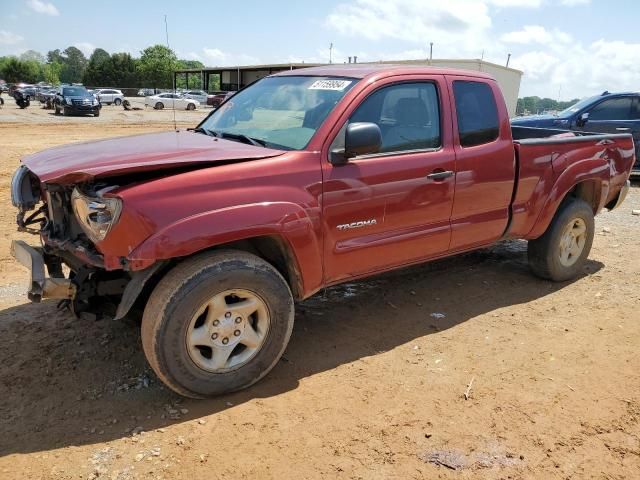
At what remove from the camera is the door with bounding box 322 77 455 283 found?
11.4 ft

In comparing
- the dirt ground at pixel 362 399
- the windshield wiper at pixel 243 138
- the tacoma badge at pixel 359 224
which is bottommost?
the dirt ground at pixel 362 399

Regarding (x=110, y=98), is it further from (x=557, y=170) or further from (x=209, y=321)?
(x=209, y=321)

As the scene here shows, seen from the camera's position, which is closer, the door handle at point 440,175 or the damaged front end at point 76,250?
the damaged front end at point 76,250

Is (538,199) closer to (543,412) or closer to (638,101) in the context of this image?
(543,412)

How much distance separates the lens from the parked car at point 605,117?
1090 centimetres

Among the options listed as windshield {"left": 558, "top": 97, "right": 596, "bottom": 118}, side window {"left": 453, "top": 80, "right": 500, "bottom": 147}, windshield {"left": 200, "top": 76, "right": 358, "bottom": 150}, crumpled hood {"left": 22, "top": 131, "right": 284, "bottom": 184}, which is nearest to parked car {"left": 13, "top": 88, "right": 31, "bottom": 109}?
windshield {"left": 558, "top": 97, "right": 596, "bottom": 118}

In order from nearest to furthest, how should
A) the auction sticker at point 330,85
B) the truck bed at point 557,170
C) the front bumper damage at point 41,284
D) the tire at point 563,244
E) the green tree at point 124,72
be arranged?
the front bumper damage at point 41,284 < the auction sticker at point 330,85 < the truck bed at point 557,170 < the tire at point 563,244 < the green tree at point 124,72

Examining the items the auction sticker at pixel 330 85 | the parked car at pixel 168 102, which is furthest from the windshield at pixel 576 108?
the parked car at pixel 168 102

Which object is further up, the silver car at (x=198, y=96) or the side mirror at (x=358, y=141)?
the silver car at (x=198, y=96)

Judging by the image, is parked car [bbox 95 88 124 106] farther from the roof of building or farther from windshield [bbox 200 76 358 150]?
the roof of building

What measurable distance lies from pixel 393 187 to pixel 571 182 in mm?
2235

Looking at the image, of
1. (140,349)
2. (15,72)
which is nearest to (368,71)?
(140,349)

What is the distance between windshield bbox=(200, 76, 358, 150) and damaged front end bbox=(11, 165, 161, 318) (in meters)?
1.18

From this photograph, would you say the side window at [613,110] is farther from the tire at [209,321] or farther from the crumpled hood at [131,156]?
the tire at [209,321]
